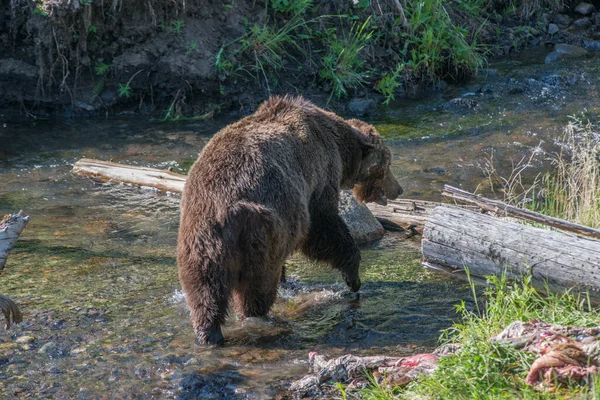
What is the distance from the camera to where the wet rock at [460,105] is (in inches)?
443

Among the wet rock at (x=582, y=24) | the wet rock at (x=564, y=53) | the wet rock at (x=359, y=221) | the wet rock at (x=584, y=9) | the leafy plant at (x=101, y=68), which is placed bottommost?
the wet rock at (x=359, y=221)

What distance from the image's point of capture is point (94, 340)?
520cm

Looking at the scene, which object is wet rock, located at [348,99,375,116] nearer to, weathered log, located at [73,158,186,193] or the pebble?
weathered log, located at [73,158,186,193]

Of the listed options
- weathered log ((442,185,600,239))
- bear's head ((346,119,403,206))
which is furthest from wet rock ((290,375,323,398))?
bear's head ((346,119,403,206))

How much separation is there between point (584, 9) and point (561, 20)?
67cm

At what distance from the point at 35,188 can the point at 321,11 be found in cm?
561

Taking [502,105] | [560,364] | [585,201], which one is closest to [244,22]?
[502,105]

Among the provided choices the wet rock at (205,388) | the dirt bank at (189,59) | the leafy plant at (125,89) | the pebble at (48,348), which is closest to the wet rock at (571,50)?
the dirt bank at (189,59)

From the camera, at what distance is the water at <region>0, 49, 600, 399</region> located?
4.82 meters

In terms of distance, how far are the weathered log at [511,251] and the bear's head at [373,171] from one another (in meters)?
1.04

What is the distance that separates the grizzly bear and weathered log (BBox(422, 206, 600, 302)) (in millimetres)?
A: 744

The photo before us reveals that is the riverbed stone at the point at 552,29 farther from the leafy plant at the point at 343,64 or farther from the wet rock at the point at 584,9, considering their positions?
the leafy plant at the point at 343,64

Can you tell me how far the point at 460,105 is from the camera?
11.3 m

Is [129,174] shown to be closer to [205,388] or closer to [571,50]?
[205,388]
